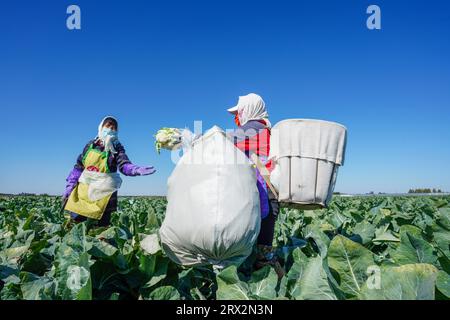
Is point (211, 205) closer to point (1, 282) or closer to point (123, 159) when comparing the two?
point (1, 282)

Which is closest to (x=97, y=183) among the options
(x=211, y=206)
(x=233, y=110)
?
(x=233, y=110)

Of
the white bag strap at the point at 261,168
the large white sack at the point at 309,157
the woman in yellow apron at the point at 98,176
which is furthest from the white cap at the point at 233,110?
the woman in yellow apron at the point at 98,176

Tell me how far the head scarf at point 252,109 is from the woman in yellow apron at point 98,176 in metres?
1.60

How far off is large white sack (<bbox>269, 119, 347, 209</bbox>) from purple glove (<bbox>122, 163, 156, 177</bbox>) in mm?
1730

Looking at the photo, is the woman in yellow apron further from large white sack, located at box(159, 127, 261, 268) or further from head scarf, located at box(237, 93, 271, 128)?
large white sack, located at box(159, 127, 261, 268)

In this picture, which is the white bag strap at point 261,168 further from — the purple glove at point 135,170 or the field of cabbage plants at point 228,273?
the purple glove at point 135,170

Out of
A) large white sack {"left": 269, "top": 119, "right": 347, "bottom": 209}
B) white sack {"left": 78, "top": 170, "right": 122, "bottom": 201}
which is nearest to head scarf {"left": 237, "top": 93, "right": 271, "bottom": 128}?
large white sack {"left": 269, "top": 119, "right": 347, "bottom": 209}

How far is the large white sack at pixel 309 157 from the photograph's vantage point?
214cm

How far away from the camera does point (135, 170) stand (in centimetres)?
371

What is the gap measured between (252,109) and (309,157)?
713 millimetres

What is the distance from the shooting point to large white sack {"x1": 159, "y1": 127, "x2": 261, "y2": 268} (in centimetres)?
181
